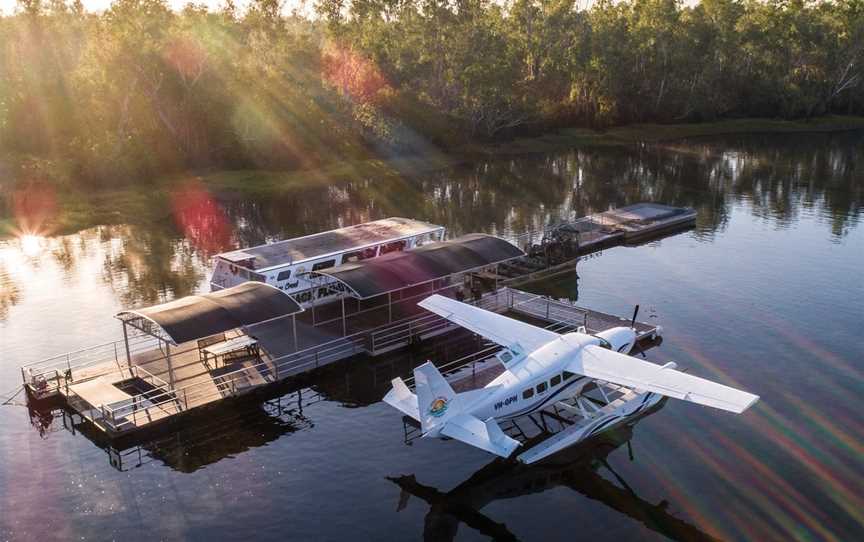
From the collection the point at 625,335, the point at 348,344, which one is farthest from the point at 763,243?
the point at 348,344

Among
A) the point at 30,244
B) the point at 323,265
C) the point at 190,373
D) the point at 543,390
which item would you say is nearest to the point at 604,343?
the point at 543,390

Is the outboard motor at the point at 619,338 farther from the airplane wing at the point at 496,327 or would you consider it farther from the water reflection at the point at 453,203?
the water reflection at the point at 453,203

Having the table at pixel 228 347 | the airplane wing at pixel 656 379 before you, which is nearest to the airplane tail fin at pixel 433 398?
the airplane wing at pixel 656 379

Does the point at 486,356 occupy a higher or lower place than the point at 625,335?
lower

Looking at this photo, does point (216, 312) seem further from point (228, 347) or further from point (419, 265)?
point (419, 265)

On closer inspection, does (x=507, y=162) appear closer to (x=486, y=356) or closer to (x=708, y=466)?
(x=486, y=356)
